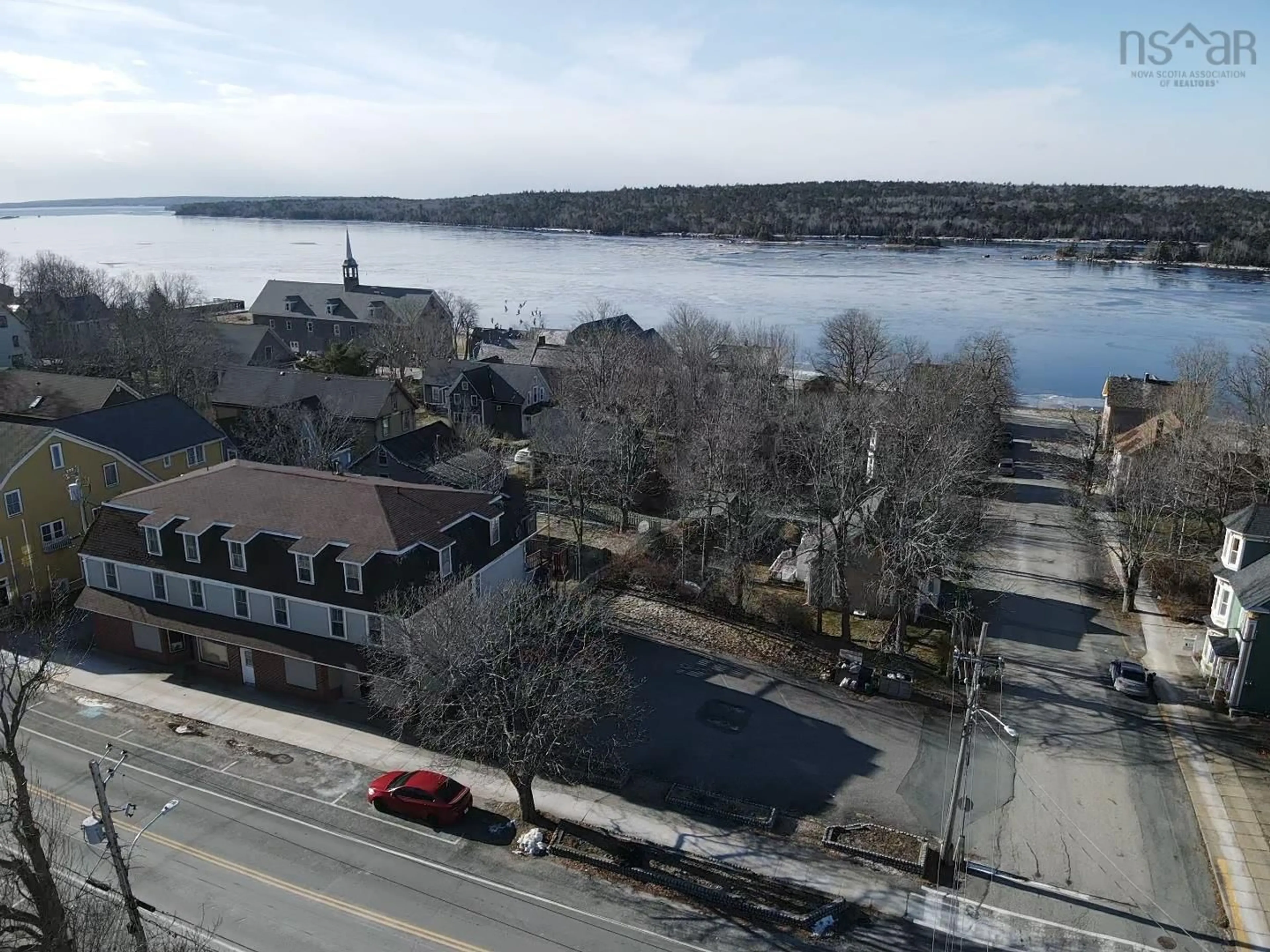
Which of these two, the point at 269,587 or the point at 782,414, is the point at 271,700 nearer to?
the point at 269,587

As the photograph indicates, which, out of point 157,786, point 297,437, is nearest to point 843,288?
point 297,437

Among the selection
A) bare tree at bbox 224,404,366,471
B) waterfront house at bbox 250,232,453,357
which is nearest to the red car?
bare tree at bbox 224,404,366,471

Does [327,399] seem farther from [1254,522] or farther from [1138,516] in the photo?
[1254,522]

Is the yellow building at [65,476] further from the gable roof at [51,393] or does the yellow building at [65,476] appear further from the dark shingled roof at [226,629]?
the gable roof at [51,393]

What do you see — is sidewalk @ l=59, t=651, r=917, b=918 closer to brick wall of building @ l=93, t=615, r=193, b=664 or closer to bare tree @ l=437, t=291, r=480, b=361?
brick wall of building @ l=93, t=615, r=193, b=664

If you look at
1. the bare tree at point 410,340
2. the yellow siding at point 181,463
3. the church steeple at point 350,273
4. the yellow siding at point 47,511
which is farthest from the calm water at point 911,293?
the yellow siding at point 47,511
